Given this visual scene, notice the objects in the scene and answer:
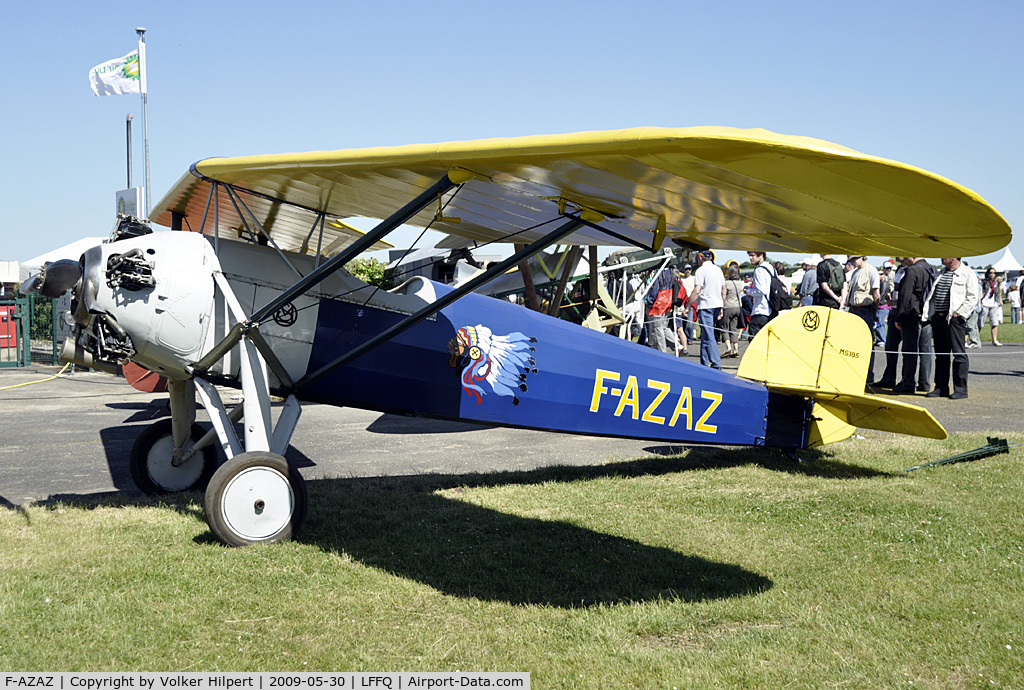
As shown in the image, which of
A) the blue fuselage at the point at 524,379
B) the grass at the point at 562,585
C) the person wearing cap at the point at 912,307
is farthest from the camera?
the person wearing cap at the point at 912,307

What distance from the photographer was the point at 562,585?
4.23 metres

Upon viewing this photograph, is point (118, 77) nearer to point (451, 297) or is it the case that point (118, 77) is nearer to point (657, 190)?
point (451, 297)

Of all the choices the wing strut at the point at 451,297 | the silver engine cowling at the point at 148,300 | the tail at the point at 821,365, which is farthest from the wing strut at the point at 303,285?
the tail at the point at 821,365

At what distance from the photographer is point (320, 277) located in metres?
4.91

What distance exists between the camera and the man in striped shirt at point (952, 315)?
10867 mm

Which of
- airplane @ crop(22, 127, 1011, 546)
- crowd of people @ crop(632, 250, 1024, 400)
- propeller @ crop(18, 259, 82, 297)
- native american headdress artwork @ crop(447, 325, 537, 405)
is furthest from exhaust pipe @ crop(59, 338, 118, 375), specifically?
crowd of people @ crop(632, 250, 1024, 400)

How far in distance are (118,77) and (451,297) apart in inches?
714

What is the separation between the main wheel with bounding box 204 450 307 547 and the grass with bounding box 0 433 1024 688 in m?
0.14

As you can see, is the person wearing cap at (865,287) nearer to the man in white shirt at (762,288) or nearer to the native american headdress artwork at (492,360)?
the man in white shirt at (762,288)

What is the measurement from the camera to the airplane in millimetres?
3611

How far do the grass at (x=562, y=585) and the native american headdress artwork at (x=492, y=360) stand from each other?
83 cm

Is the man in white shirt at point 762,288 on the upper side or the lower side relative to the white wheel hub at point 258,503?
upper

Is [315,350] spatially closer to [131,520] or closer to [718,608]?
[131,520]

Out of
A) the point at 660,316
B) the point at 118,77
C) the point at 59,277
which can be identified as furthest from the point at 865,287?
the point at 118,77
